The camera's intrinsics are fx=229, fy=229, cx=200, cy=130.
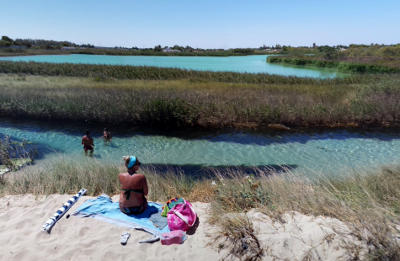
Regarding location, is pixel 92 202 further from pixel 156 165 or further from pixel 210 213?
pixel 156 165

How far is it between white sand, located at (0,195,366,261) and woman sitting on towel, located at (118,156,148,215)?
1.33 ft

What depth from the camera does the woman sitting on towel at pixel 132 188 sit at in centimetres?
424

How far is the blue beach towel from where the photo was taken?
13.2 feet

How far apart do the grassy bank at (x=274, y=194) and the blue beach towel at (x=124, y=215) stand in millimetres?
714

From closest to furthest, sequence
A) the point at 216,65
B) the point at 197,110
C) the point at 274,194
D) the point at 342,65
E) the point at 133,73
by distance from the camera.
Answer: the point at 274,194
the point at 197,110
the point at 133,73
the point at 342,65
the point at 216,65

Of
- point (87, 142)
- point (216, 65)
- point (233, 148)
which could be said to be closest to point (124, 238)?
point (87, 142)

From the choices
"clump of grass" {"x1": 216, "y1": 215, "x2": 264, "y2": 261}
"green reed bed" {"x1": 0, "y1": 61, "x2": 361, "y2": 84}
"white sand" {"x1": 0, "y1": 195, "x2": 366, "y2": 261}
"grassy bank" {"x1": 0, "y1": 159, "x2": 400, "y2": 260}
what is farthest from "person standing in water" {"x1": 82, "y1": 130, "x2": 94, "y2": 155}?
"green reed bed" {"x1": 0, "y1": 61, "x2": 361, "y2": 84}

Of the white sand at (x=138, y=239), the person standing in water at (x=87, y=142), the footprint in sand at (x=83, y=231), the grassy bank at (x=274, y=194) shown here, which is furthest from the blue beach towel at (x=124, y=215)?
A: the person standing in water at (x=87, y=142)

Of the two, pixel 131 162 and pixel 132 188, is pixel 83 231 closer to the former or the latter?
pixel 132 188

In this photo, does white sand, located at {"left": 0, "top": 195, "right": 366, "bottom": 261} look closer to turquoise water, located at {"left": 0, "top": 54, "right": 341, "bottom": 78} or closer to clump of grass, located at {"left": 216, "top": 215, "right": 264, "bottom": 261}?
clump of grass, located at {"left": 216, "top": 215, "right": 264, "bottom": 261}

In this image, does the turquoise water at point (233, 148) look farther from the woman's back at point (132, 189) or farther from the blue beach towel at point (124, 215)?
the woman's back at point (132, 189)

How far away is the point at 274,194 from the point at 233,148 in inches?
208

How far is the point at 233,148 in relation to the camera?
9.86 meters


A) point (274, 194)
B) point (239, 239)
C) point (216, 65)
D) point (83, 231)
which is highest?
point (216, 65)
